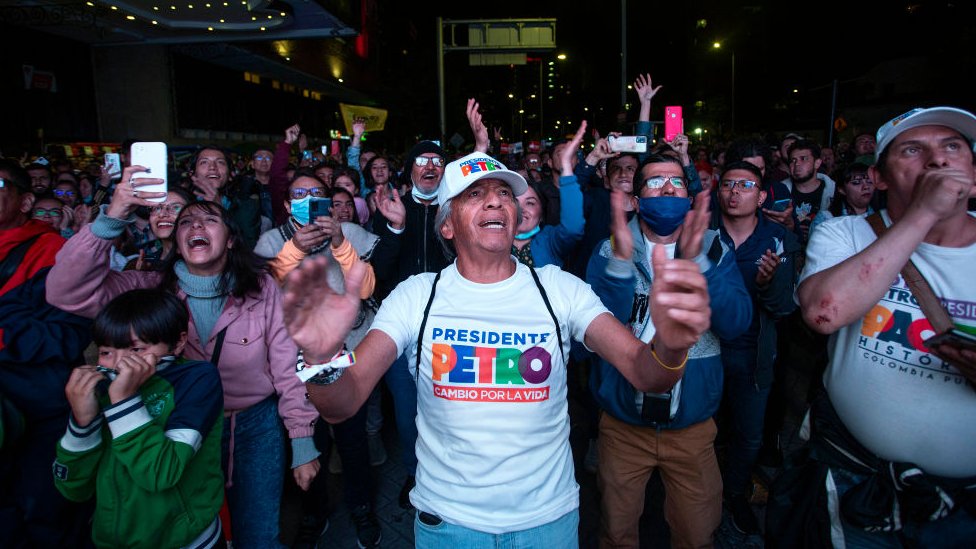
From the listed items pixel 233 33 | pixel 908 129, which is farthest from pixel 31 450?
pixel 233 33

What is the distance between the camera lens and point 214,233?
2.92 meters

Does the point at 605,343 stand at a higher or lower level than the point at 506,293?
lower

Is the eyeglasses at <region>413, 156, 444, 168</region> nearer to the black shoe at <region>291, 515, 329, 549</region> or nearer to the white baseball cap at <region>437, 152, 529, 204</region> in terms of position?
the white baseball cap at <region>437, 152, 529, 204</region>

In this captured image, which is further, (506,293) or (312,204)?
(312,204)

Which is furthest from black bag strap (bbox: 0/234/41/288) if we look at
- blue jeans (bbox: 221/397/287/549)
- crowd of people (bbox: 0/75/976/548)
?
blue jeans (bbox: 221/397/287/549)

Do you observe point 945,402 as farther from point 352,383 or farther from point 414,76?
point 414,76

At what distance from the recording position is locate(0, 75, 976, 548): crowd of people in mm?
1939

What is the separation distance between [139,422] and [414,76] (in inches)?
1172

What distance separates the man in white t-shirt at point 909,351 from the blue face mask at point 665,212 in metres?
0.77

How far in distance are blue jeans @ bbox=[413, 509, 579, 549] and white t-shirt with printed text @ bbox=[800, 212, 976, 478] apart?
1.22 meters

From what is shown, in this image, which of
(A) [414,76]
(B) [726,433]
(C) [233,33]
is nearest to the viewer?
(B) [726,433]

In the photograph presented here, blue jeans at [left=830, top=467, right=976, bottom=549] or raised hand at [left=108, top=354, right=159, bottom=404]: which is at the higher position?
raised hand at [left=108, top=354, right=159, bottom=404]

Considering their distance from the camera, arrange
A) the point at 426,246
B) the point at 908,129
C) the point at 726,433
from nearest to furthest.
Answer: the point at 908,129, the point at 426,246, the point at 726,433

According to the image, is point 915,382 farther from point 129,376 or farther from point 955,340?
point 129,376
